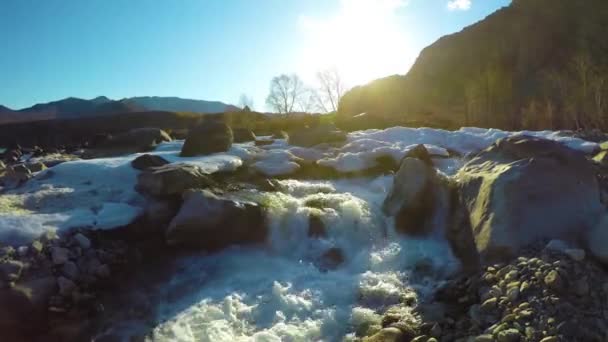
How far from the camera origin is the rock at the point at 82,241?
8047 mm

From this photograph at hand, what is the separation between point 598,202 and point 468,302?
3080 mm

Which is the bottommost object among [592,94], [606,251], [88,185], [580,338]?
[580,338]

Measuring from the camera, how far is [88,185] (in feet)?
35.8

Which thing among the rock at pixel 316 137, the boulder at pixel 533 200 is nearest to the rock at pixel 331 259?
the boulder at pixel 533 200

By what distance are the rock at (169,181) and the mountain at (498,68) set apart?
2842cm

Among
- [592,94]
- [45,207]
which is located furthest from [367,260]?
[592,94]

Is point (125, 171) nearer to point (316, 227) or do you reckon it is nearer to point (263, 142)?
point (316, 227)

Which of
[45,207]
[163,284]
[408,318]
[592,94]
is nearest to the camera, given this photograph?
[408,318]

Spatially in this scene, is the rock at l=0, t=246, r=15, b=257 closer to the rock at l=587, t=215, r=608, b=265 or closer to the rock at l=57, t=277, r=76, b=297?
the rock at l=57, t=277, r=76, b=297

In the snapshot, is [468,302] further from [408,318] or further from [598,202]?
[598,202]

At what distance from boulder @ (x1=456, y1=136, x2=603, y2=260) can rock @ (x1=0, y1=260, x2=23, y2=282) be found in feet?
25.7

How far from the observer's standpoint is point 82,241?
807 cm

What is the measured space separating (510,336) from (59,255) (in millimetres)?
7423

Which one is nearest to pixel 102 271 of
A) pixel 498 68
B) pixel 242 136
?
pixel 242 136
